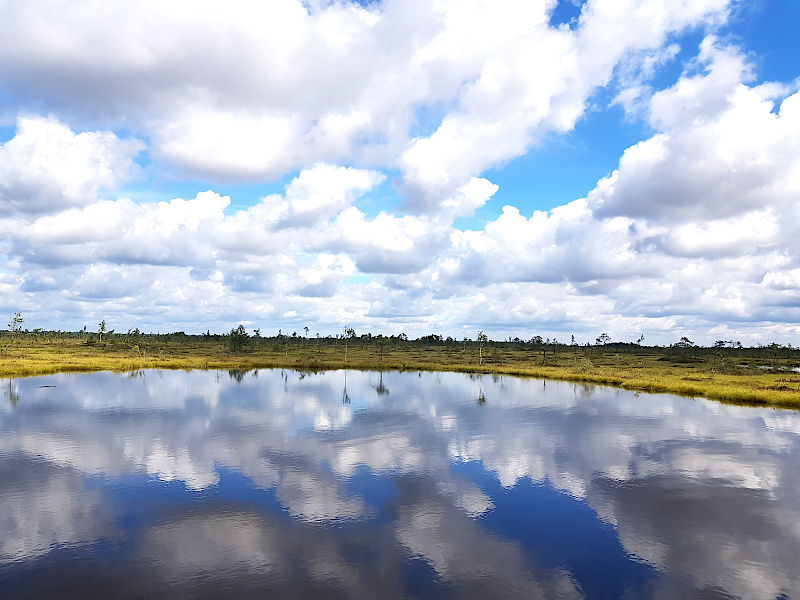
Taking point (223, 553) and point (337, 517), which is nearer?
point (223, 553)

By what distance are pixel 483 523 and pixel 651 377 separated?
81809 mm

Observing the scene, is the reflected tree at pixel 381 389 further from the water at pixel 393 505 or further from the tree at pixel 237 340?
the tree at pixel 237 340

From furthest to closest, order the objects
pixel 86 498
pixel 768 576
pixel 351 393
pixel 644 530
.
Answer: pixel 351 393 < pixel 86 498 < pixel 644 530 < pixel 768 576

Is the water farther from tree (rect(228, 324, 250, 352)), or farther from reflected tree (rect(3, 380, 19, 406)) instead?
tree (rect(228, 324, 250, 352))

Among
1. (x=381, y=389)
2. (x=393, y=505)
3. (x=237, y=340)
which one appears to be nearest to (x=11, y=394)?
(x=381, y=389)

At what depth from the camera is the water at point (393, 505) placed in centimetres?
2000

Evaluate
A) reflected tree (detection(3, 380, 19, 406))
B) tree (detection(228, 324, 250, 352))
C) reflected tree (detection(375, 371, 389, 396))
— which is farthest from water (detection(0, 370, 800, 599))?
tree (detection(228, 324, 250, 352))

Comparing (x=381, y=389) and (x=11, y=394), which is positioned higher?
(x=381, y=389)

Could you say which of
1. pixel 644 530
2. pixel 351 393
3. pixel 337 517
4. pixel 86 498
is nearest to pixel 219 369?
pixel 351 393

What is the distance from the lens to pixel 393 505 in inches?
1108

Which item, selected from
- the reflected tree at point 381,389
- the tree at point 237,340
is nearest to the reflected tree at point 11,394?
the reflected tree at point 381,389

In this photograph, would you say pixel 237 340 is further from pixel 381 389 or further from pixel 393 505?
pixel 393 505

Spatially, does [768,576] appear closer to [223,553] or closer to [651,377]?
[223,553]

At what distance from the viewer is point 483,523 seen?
25.9 metres
